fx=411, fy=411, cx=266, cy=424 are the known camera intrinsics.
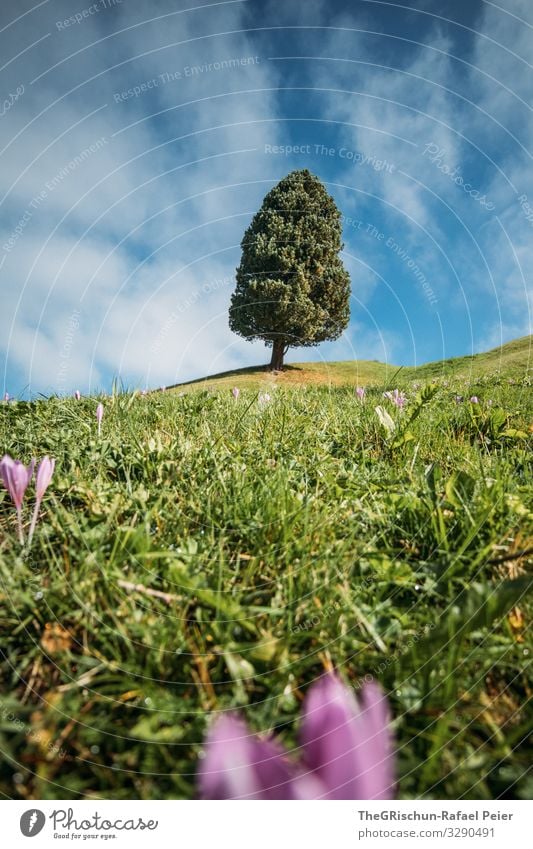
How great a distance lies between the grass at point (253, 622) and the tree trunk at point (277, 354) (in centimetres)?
2362

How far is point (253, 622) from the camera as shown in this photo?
127 centimetres

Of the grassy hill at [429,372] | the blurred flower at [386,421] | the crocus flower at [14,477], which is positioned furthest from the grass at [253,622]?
the grassy hill at [429,372]

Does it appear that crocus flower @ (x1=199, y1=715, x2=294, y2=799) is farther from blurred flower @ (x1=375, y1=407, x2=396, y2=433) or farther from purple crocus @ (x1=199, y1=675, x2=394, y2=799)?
blurred flower @ (x1=375, y1=407, x2=396, y2=433)

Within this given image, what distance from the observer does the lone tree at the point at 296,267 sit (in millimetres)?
23828

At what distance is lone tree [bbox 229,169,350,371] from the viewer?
78.2ft

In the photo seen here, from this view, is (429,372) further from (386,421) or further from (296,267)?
(386,421)

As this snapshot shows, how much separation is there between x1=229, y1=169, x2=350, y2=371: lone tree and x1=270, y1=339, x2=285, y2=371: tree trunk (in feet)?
0.23

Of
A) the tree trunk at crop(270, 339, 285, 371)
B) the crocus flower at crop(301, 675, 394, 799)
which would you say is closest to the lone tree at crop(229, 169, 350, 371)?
the tree trunk at crop(270, 339, 285, 371)
